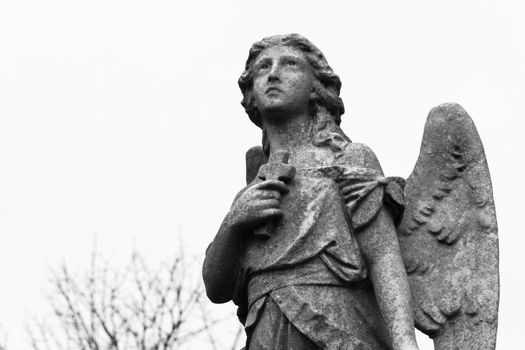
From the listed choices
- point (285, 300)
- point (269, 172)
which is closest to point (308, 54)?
point (269, 172)

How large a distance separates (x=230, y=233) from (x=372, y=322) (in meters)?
0.95

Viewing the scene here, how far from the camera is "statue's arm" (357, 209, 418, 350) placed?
11164 millimetres

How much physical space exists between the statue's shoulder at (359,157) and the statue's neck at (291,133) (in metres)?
0.26

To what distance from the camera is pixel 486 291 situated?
38.0 feet

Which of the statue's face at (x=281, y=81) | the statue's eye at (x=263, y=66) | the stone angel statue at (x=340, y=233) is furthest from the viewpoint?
the statue's eye at (x=263, y=66)

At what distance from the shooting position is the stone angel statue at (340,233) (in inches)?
444

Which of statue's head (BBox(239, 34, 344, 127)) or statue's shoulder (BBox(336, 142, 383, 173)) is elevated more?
statue's head (BBox(239, 34, 344, 127))

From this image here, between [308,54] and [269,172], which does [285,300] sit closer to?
[269,172]

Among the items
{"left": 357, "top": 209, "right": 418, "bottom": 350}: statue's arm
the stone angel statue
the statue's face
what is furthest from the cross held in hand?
{"left": 357, "top": 209, "right": 418, "bottom": 350}: statue's arm

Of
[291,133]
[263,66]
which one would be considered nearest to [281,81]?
[263,66]

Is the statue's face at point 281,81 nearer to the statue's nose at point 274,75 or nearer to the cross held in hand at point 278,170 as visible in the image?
the statue's nose at point 274,75

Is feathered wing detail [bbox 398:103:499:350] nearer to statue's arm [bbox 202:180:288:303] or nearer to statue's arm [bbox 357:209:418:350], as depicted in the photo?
statue's arm [bbox 357:209:418:350]

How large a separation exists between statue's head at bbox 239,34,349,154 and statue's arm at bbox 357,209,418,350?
2.44ft

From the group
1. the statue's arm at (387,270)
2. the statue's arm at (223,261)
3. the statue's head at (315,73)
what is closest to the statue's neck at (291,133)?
the statue's head at (315,73)
